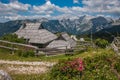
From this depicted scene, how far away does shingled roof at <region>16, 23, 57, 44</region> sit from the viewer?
6501 cm

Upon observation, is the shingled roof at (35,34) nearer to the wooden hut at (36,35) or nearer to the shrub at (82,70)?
the wooden hut at (36,35)

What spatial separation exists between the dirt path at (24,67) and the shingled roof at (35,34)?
3287cm

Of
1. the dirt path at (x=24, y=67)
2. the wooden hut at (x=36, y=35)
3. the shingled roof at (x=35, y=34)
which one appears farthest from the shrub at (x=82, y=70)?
the shingled roof at (x=35, y=34)

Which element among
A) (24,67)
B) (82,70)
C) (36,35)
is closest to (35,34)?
(36,35)

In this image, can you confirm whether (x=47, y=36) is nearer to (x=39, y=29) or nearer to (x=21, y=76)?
(x=39, y=29)

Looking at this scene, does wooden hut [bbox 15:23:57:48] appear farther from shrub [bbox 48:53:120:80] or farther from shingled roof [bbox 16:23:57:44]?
shrub [bbox 48:53:120:80]

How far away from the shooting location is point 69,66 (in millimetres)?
19953

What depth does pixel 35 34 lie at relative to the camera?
6712 cm

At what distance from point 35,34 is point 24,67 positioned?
38173mm

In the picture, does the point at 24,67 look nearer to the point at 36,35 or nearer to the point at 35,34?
the point at 36,35

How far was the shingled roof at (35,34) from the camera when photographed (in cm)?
6501

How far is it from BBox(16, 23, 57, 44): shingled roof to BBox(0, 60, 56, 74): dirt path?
108 ft

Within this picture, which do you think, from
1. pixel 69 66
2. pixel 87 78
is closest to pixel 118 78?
pixel 87 78

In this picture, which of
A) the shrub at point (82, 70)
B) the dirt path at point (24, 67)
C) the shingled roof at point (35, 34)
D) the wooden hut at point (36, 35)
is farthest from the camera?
the shingled roof at point (35, 34)
